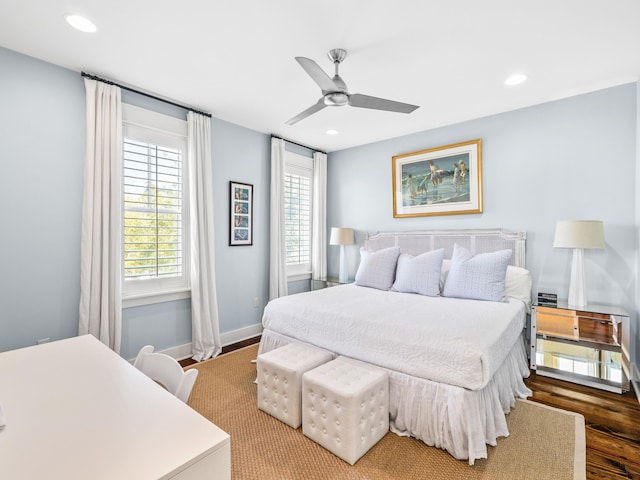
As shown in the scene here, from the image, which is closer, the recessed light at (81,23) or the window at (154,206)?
the recessed light at (81,23)

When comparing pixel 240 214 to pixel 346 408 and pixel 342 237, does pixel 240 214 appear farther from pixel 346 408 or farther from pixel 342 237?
pixel 346 408

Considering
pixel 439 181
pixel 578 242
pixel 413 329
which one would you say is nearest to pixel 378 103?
pixel 413 329

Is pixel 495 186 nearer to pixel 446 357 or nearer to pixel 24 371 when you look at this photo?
pixel 446 357

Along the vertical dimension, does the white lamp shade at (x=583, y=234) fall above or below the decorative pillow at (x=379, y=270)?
above

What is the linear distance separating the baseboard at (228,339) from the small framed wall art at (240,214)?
1.10 m

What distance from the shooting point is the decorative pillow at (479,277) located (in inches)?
117

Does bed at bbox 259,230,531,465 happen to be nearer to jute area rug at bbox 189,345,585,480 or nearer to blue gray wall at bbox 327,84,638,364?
jute area rug at bbox 189,345,585,480

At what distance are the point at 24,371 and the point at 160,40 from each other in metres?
2.19

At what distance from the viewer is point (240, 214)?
3969 mm

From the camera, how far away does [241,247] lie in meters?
4.01

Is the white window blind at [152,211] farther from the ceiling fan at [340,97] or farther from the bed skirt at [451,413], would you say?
the bed skirt at [451,413]

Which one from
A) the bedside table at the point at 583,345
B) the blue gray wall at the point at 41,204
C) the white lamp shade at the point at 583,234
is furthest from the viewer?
the white lamp shade at the point at 583,234

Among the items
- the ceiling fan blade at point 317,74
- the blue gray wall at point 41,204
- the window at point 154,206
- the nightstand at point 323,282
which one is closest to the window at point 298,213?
the nightstand at point 323,282

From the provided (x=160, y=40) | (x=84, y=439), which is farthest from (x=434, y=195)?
(x=84, y=439)
